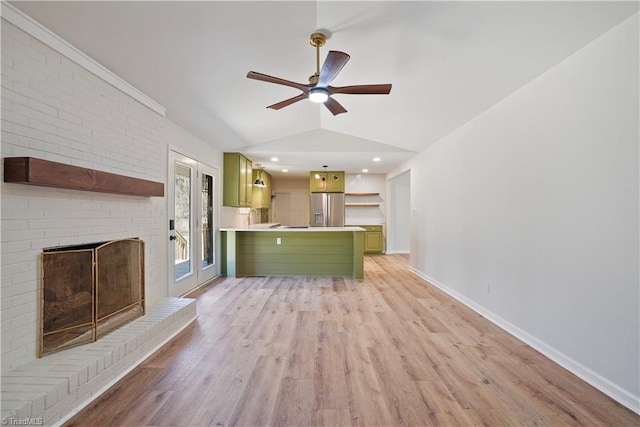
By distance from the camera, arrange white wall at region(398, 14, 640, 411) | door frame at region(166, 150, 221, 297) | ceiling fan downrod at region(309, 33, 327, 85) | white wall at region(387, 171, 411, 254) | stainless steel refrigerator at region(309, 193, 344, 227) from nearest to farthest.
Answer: white wall at region(398, 14, 640, 411), ceiling fan downrod at region(309, 33, 327, 85), door frame at region(166, 150, 221, 297), stainless steel refrigerator at region(309, 193, 344, 227), white wall at region(387, 171, 411, 254)

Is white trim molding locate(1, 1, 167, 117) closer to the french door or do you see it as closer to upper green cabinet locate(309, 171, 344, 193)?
the french door

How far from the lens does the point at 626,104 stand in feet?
5.90

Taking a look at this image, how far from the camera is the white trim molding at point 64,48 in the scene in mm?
1769

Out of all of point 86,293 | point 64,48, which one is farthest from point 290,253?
point 64,48

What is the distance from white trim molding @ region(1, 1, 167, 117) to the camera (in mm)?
1769

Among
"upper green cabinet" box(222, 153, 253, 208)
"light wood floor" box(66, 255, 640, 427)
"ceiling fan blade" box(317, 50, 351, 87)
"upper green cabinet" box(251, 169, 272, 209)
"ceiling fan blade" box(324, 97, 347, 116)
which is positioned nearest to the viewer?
"light wood floor" box(66, 255, 640, 427)

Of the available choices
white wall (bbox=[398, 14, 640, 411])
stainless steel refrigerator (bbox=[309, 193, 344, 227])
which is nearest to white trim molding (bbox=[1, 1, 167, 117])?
white wall (bbox=[398, 14, 640, 411])

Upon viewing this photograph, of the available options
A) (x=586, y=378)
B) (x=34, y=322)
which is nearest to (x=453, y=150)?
(x=586, y=378)

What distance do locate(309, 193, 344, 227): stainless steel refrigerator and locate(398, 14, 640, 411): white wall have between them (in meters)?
4.55

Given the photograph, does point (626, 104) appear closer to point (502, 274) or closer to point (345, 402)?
point (502, 274)

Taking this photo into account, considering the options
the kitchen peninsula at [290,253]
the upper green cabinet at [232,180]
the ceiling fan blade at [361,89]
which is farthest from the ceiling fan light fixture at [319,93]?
the upper green cabinet at [232,180]

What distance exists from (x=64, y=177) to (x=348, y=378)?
2.48m

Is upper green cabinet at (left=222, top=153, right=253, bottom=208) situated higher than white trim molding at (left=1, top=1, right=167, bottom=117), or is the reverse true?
white trim molding at (left=1, top=1, right=167, bottom=117)

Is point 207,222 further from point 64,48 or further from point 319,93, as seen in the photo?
point 319,93
